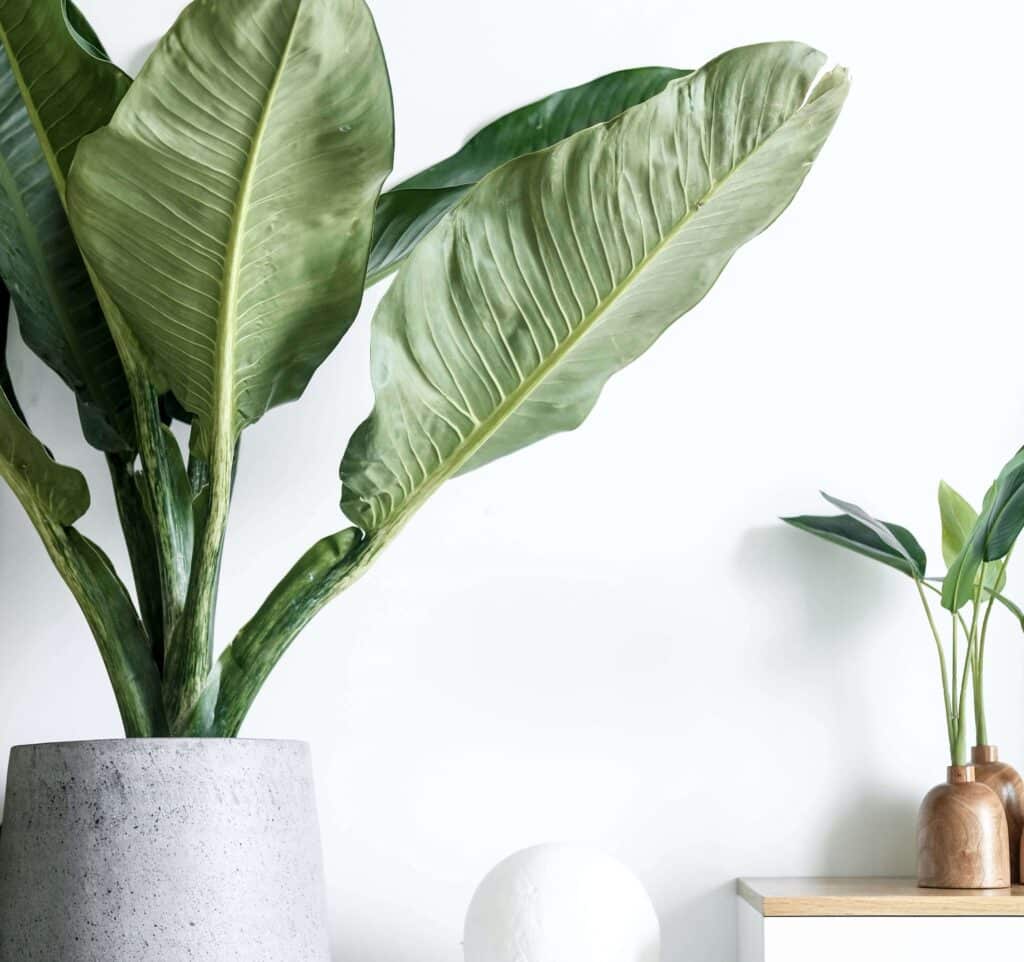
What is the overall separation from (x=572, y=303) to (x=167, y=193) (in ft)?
0.88

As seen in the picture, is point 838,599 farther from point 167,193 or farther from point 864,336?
point 167,193

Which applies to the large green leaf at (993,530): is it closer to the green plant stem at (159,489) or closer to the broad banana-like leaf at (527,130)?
the broad banana-like leaf at (527,130)

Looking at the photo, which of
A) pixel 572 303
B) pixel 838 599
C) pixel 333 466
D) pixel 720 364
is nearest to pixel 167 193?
pixel 572 303

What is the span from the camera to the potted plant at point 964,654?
0.99m

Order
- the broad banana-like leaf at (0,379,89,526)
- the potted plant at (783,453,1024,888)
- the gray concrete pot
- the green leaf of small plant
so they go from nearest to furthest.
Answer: the gray concrete pot → the broad banana-like leaf at (0,379,89,526) → the potted plant at (783,453,1024,888) → the green leaf of small plant

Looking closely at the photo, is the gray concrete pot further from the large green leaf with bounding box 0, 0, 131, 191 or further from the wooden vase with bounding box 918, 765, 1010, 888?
the wooden vase with bounding box 918, 765, 1010, 888

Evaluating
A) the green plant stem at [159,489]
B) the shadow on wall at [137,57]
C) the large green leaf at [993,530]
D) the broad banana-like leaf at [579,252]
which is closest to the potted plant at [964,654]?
the large green leaf at [993,530]

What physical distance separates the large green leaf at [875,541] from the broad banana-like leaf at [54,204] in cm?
63

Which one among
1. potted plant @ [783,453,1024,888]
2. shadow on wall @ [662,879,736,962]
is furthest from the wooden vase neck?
shadow on wall @ [662,879,736,962]

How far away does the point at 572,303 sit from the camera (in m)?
0.80

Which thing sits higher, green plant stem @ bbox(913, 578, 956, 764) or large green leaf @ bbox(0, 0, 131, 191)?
large green leaf @ bbox(0, 0, 131, 191)

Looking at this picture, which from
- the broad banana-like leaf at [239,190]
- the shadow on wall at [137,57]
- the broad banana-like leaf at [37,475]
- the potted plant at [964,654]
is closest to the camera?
the broad banana-like leaf at [239,190]

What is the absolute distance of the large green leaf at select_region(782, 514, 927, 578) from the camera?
3.52 feet

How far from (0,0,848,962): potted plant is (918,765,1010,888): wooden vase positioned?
1.61ft
